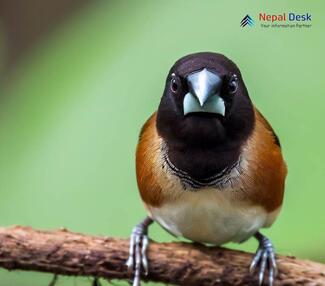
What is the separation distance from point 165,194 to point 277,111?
34 centimetres

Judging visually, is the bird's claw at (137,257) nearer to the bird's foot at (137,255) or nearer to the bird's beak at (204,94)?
the bird's foot at (137,255)

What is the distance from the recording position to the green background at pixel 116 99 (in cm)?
188

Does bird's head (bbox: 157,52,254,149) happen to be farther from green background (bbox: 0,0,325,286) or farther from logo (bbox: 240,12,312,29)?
logo (bbox: 240,12,312,29)

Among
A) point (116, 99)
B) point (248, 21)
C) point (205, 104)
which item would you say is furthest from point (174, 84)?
point (248, 21)

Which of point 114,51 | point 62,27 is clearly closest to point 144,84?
point 114,51

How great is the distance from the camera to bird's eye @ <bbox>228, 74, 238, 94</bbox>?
172 cm

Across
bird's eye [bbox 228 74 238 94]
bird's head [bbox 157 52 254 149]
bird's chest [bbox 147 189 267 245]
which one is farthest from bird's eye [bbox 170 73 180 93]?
bird's chest [bbox 147 189 267 245]

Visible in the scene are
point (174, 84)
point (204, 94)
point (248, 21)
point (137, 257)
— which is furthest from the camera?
point (248, 21)

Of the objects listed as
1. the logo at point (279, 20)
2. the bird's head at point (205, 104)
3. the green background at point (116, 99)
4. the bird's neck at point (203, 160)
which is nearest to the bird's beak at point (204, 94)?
the bird's head at point (205, 104)

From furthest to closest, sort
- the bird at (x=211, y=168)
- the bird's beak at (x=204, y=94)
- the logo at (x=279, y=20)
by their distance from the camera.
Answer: the logo at (x=279, y=20) < the bird at (x=211, y=168) < the bird's beak at (x=204, y=94)

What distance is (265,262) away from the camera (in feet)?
6.18

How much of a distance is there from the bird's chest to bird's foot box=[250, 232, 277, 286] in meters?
0.05

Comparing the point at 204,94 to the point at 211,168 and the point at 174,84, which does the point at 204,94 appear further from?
the point at 211,168

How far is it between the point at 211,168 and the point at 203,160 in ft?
0.08
